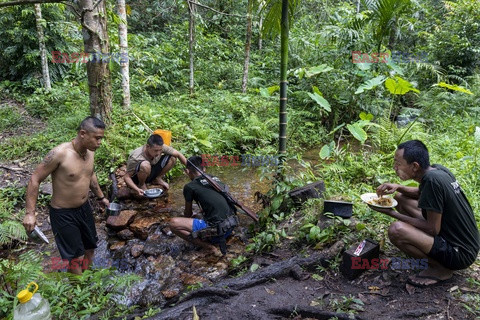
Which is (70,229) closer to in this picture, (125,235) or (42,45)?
(125,235)

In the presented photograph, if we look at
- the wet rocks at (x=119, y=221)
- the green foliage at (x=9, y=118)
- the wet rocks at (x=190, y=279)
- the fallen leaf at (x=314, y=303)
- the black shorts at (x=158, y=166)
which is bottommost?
the wet rocks at (x=190, y=279)

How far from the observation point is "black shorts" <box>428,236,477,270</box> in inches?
112

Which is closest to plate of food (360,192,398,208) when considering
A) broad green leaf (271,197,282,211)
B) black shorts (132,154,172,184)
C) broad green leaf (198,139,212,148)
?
broad green leaf (271,197,282,211)

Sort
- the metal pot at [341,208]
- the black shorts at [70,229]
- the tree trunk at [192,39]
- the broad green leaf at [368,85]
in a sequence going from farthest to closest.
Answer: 1. the tree trunk at [192,39]
2. the broad green leaf at [368,85]
3. the metal pot at [341,208]
4. the black shorts at [70,229]

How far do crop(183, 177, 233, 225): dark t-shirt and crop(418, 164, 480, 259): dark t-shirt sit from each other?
2264 mm

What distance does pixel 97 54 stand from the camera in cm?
514

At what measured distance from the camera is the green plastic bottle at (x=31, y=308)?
7.88ft

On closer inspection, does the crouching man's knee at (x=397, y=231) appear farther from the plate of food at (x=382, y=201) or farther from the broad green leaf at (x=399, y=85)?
the broad green leaf at (x=399, y=85)

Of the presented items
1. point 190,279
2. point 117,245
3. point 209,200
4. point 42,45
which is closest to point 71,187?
point 117,245

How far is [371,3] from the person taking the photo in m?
8.06

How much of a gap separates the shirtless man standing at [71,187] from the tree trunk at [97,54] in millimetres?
2212

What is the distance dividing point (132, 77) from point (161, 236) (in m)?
7.20

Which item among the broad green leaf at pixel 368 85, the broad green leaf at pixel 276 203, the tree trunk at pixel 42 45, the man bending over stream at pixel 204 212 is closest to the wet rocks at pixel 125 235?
the man bending over stream at pixel 204 212

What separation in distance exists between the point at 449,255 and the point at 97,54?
17.5 ft
